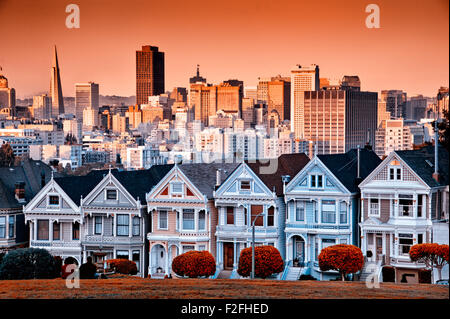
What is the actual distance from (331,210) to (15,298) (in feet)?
44.4

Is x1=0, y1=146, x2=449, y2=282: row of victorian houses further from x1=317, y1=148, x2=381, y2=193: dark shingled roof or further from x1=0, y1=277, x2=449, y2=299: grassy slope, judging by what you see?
x1=0, y1=277, x2=449, y2=299: grassy slope

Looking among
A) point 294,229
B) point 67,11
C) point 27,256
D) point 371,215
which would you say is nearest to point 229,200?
point 294,229

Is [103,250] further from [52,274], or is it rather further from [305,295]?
[305,295]

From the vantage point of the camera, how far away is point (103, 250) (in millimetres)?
34656

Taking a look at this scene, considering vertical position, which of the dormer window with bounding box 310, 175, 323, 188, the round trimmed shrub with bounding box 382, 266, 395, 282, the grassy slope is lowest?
the round trimmed shrub with bounding box 382, 266, 395, 282

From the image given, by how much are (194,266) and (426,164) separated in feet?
26.2

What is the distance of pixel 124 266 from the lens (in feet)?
109

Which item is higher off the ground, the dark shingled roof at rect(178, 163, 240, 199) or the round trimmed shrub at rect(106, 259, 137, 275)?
the dark shingled roof at rect(178, 163, 240, 199)

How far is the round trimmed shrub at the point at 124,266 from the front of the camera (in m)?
33.0

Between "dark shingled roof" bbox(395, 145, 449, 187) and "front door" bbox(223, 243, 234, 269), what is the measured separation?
6259 mm

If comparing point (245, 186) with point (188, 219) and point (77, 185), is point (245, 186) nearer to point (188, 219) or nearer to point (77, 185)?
point (188, 219)

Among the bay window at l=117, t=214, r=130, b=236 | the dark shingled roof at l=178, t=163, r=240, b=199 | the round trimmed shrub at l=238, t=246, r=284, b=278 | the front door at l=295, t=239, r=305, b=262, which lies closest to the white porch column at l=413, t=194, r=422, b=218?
the front door at l=295, t=239, r=305, b=262

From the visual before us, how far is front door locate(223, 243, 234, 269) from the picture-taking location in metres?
33.5

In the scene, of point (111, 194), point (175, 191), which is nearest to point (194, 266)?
point (175, 191)
